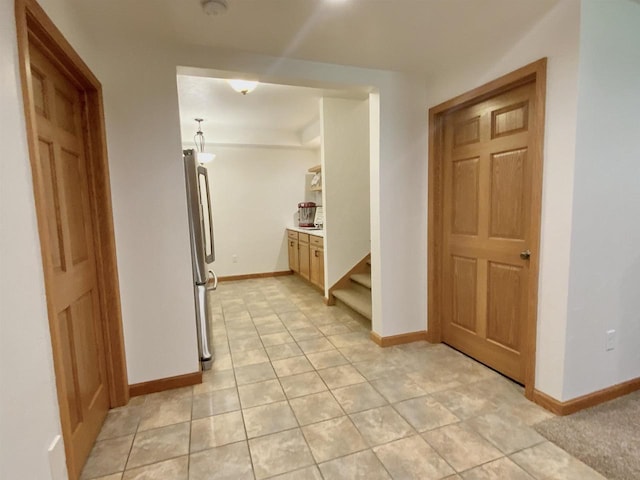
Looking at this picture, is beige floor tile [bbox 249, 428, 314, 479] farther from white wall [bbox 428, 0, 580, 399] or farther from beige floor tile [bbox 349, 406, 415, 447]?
white wall [bbox 428, 0, 580, 399]

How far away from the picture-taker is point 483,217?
2.43 m

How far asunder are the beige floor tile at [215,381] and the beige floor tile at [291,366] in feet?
1.10

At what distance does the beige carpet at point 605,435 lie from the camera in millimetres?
1533

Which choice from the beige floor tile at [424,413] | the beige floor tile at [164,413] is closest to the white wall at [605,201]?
the beige floor tile at [424,413]

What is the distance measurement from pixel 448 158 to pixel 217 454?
2.56 meters

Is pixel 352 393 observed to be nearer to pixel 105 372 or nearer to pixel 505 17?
pixel 105 372

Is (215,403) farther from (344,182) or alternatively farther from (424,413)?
(344,182)

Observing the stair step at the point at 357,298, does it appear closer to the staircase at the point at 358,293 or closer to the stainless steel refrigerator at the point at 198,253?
the staircase at the point at 358,293

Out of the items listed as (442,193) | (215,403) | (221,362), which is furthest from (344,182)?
(215,403)

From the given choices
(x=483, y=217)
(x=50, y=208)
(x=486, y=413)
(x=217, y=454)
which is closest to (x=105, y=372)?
(x=217, y=454)

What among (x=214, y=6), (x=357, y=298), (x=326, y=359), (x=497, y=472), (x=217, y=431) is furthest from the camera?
(x=357, y=298)

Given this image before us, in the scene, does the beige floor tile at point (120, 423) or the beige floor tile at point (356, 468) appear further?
the beige floor tile at point (120, 423)

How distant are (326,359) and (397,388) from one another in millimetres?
652

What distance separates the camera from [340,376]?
7.95 feet
